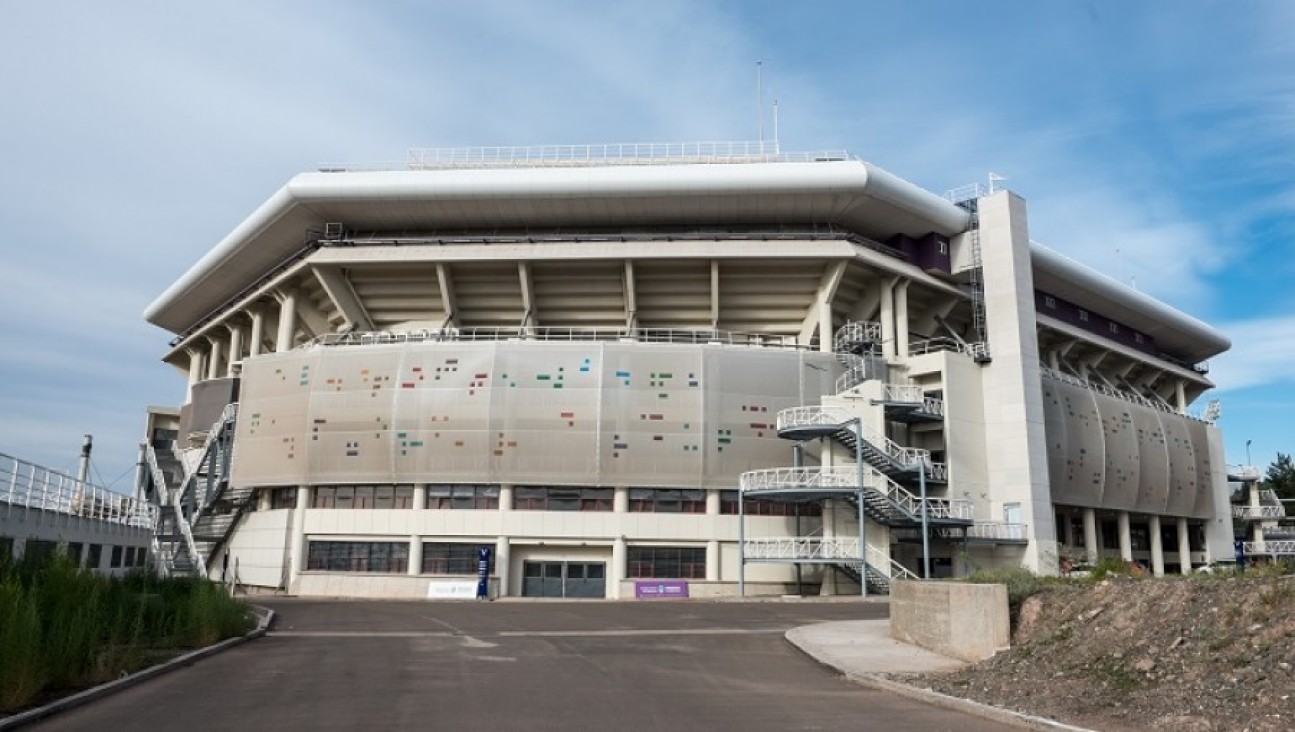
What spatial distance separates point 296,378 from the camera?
154 ft

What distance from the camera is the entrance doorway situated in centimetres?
4328

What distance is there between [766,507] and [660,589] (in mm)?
6676

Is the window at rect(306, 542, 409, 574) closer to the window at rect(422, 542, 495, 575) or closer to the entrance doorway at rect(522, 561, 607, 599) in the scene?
the window at rect(422, 542, 495, 575)

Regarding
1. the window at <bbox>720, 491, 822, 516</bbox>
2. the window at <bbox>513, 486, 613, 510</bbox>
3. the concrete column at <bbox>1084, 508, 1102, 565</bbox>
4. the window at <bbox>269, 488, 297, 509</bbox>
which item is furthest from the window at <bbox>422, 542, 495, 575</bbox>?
the concrete column at <bbox>1084, 508, 1102, 565</bbox>

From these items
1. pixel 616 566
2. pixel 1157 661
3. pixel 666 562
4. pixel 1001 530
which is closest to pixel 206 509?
pixel 616 566

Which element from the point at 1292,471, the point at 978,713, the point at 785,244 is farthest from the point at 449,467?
the point at 1292,471

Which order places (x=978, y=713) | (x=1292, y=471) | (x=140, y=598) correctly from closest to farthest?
(x=978, y=713) → (x=140, y=598) → (x=1292, y=471)

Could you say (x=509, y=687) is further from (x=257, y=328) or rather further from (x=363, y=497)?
(x=257, y=328)

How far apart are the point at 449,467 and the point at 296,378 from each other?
10.2m

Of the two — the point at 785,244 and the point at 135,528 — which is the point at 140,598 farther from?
the point at 785,244

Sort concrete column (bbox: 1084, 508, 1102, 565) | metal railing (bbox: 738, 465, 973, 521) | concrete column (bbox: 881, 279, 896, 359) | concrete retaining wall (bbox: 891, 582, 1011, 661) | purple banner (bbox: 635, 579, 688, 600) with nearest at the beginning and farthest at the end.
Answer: concrete retaining wall (bbox: 891, 582, 1011, 661) → metal railing (bbox: 738, 465, 973, 521) → purple banner (bbox: 635, 579, 688, 600) → concrete column (bbox: 881, 279, 896, 359) → concrete column (bbox: 1084, 508, 1102, 565)

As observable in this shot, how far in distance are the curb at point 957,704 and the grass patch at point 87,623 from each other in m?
10.4

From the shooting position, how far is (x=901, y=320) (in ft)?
161

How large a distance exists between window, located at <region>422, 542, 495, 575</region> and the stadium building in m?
0.20
